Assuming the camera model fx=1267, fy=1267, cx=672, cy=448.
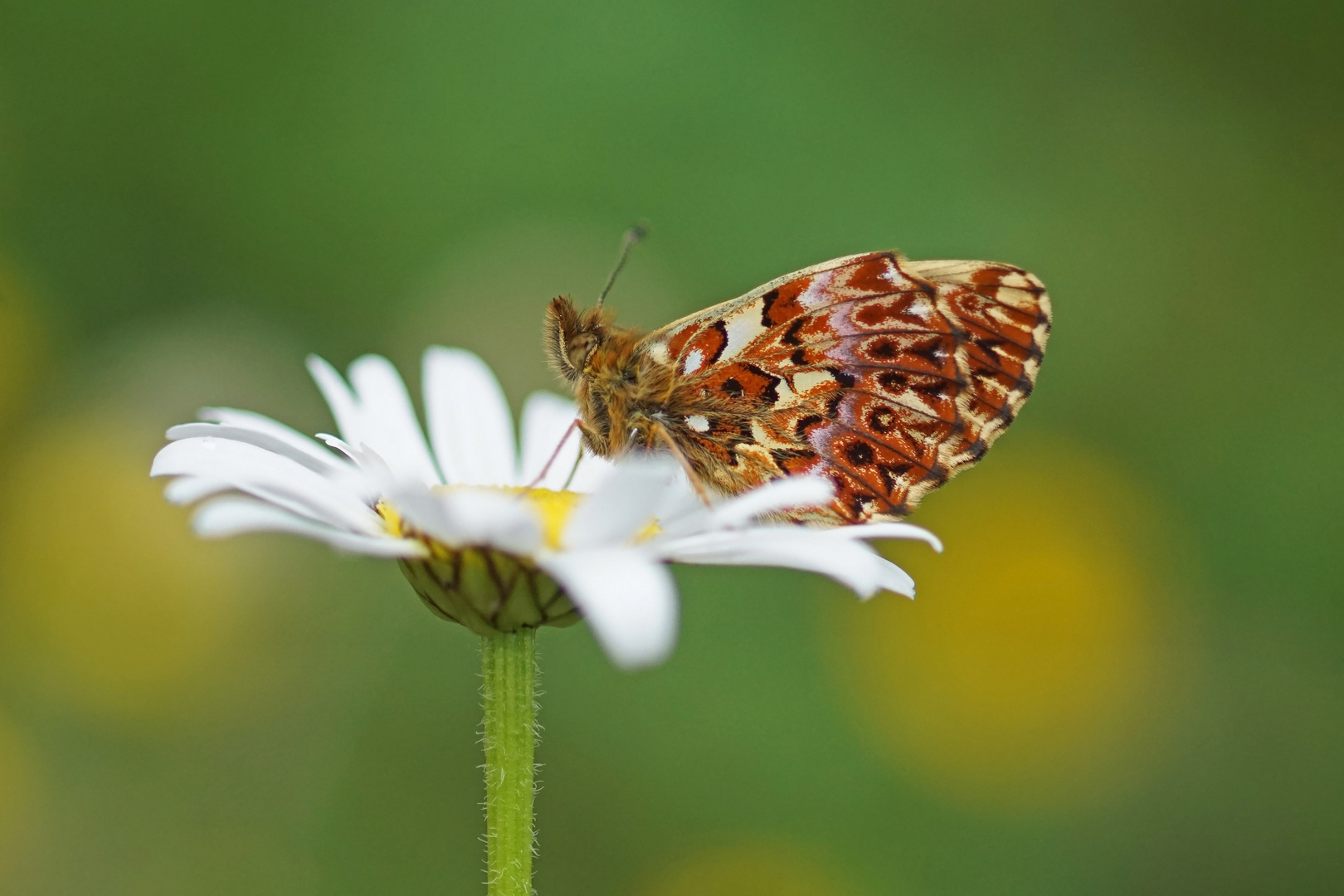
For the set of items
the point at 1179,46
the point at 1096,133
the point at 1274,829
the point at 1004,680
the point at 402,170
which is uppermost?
the point at 1179,46

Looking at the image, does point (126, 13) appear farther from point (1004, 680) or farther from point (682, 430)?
point (1004, 680)

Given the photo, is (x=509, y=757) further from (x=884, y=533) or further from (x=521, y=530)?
(x=884, y=533)

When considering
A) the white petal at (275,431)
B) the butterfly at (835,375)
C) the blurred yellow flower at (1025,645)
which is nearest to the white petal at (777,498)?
the butterfly at (835,375)

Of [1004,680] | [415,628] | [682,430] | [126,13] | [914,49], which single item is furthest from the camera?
[914,49]

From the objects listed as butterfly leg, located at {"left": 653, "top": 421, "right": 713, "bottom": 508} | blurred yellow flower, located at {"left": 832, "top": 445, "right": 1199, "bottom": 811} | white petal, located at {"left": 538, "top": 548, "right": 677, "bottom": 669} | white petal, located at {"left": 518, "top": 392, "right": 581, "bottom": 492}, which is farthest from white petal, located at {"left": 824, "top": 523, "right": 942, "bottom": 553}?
blurred yellow flower, located at {"left": 832, "top": 445, "right": 1199, "bottom": 811}

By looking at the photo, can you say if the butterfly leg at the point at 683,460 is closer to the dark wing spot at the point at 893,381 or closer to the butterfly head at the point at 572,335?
the butterfly head at the point at 572,335

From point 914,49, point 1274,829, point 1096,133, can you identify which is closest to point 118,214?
point 914,49
